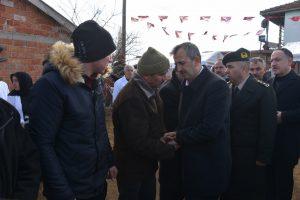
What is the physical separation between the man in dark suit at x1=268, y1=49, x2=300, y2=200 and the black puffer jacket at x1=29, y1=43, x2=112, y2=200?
2.70 metres

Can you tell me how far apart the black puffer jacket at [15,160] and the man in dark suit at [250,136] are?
7.45 ft

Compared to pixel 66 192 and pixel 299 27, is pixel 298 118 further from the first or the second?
pixel 299 27

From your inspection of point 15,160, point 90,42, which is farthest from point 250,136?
point 15,160

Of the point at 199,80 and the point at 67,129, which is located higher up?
the point at 199,80

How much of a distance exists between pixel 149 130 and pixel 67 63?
1.14m

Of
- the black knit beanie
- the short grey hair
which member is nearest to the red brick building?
the short grey hair

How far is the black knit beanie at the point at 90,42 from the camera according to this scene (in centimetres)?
267

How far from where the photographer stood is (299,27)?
96.3 feet

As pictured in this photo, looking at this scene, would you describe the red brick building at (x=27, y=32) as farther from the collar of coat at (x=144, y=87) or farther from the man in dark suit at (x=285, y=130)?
the man in dark suit at (x=285, y=130)

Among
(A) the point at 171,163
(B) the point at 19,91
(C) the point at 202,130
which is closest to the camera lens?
(C) the point at 202,130

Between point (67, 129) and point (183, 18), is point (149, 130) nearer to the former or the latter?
point (67, 129)

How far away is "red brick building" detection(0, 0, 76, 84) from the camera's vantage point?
324 inches

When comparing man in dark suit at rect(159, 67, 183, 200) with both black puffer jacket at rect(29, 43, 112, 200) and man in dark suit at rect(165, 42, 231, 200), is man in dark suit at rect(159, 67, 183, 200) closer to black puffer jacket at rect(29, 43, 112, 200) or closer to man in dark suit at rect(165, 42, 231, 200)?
man in dark suit at rect(165, 42, 231, 200)

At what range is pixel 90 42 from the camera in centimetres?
269
